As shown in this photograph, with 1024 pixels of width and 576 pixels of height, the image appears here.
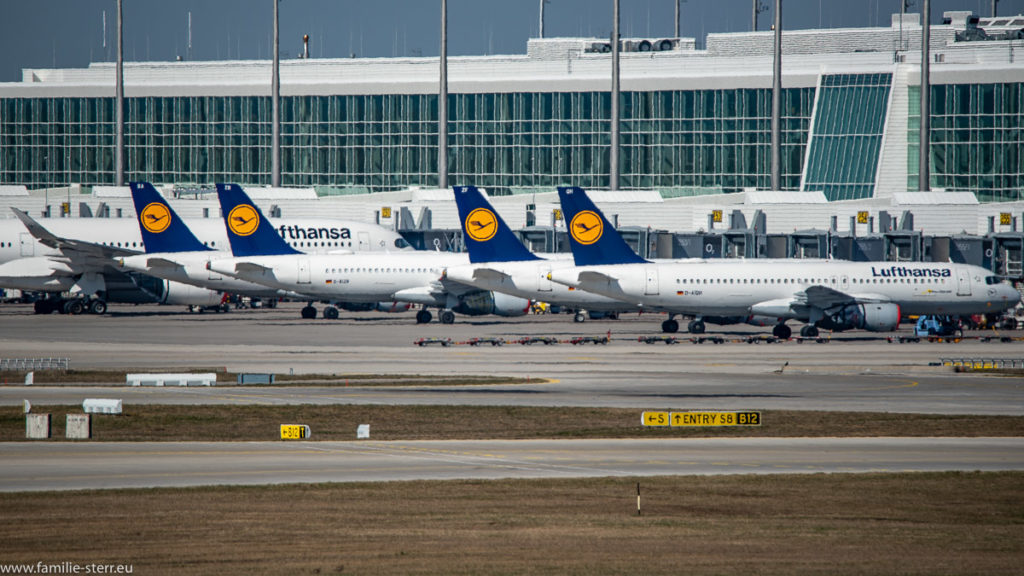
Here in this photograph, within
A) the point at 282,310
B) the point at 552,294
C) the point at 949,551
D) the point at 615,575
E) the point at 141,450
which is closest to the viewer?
the point at 615,575

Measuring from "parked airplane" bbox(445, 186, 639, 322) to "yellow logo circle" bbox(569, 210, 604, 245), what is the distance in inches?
65.1

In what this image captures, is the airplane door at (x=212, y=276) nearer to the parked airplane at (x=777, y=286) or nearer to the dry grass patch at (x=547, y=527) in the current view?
the parked airplane at (x=777, y=286)

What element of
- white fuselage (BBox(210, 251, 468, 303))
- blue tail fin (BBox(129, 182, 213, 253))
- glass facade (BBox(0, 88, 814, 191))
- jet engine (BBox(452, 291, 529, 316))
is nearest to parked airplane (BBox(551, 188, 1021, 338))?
jet engine (BBox(452, 291, 529, 316))

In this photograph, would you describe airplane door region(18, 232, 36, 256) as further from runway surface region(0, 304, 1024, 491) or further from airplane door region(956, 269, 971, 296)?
airplane door region(956, 269, 971, 296)

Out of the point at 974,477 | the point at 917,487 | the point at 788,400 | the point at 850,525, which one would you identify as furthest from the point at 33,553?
the point at 788,400

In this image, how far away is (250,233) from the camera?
78.8 m

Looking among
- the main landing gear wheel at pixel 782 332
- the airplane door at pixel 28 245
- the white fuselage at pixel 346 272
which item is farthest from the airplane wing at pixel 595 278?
the airplane door at pixel 28 245

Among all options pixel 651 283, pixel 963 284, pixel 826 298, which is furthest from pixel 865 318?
pixel 651 283

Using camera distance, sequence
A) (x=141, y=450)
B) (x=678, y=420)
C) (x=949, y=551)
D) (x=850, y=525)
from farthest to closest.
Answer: (x=678, y=420) < (x=141, y=450) < (x=850, y=525) < (x=949, y=551)

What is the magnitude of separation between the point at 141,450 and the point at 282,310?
64874 mm

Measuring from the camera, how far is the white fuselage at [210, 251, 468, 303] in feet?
255

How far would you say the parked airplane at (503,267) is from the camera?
231 feet

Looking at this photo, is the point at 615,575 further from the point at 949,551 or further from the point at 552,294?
the point at 552,294

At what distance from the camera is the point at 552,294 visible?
232ft
